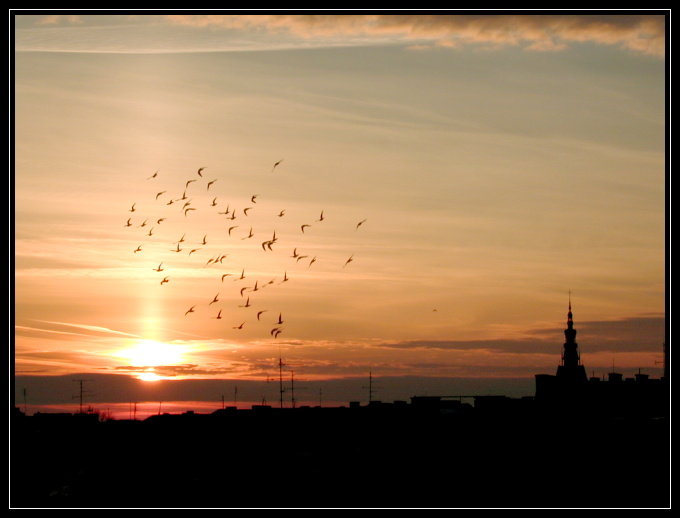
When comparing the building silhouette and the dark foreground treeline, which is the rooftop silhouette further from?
the building silhouette

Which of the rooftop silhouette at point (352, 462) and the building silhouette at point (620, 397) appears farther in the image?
the building silhouette at point (620, 397)

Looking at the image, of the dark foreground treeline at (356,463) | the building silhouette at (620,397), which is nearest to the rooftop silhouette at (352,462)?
the dark foreground treeline at (356,463)

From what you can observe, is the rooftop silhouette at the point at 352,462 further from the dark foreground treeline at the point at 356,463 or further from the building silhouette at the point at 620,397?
the building silhouette at the point at 620,397

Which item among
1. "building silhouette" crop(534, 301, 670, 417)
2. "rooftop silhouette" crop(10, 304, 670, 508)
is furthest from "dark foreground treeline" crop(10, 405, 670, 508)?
"building silhouette" crop(534, 301, 670, 417)

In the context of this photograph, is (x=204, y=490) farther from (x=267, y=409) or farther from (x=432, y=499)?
(x=267, y=409)

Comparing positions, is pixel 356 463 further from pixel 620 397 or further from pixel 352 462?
pixel 620 397

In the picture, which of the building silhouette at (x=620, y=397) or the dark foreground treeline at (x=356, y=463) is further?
the building silhouette at (x=620, y=397)

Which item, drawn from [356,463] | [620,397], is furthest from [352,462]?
[620,397]

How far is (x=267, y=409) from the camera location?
124 m

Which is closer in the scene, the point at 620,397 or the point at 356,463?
the point at 356,463

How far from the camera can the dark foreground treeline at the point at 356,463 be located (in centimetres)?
7856

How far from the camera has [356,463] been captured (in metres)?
86.7

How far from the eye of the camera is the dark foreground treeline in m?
78.6
